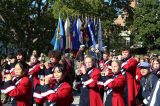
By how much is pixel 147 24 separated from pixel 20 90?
49.9 meters

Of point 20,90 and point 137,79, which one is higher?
point 20,90

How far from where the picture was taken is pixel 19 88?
763 cm

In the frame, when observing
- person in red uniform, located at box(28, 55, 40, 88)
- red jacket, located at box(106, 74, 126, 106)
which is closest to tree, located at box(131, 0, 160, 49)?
person in red uniform, located at box(28, 55, 40, 88)

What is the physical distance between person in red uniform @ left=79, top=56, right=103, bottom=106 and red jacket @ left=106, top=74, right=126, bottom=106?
40 cm

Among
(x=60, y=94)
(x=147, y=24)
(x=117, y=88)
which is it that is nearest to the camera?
(x=60, y=94)

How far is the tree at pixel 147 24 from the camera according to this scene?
55.8 meters

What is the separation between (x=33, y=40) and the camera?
4756 cm

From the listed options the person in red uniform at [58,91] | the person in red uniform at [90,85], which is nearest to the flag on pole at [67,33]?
the person in red uniform at [90,85]

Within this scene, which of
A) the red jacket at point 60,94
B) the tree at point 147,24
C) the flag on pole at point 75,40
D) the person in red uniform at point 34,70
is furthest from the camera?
the tree at point 147,24

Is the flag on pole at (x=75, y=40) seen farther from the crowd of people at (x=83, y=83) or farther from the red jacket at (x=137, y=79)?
the red jacket at (x=137, y=79)

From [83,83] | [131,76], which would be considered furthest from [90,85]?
[131,76]

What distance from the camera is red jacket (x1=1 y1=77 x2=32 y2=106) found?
7.51 m

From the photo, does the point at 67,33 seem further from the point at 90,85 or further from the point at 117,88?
the point at 117,88

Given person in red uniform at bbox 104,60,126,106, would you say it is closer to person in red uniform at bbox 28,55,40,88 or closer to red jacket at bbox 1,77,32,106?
red jacket at bbox 1,77,32,106
